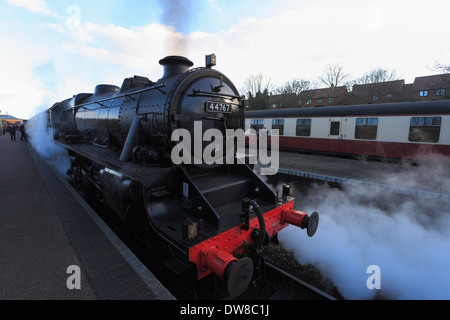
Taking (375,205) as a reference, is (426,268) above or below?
below

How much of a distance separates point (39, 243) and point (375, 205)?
290 inches

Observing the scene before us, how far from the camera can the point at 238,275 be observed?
2180 millimetres

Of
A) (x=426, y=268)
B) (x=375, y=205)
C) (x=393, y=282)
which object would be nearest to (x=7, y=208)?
(x=393, y=282)

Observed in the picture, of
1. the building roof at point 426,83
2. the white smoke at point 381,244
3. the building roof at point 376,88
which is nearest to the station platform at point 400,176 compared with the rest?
the white smoke at point 381,244

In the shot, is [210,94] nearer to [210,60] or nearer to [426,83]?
[210,60]

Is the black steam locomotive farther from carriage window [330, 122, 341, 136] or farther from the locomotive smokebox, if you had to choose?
carriage window [330, 122, 341, 136]

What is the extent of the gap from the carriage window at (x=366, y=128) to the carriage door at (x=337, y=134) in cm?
59

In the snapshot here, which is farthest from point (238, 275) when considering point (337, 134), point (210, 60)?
point (337, 134)

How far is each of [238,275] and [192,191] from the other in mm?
1202

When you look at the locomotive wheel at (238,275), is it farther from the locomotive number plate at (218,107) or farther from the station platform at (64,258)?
the locomotive number plate at (218,107)

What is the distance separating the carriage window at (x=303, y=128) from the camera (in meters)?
13.1
